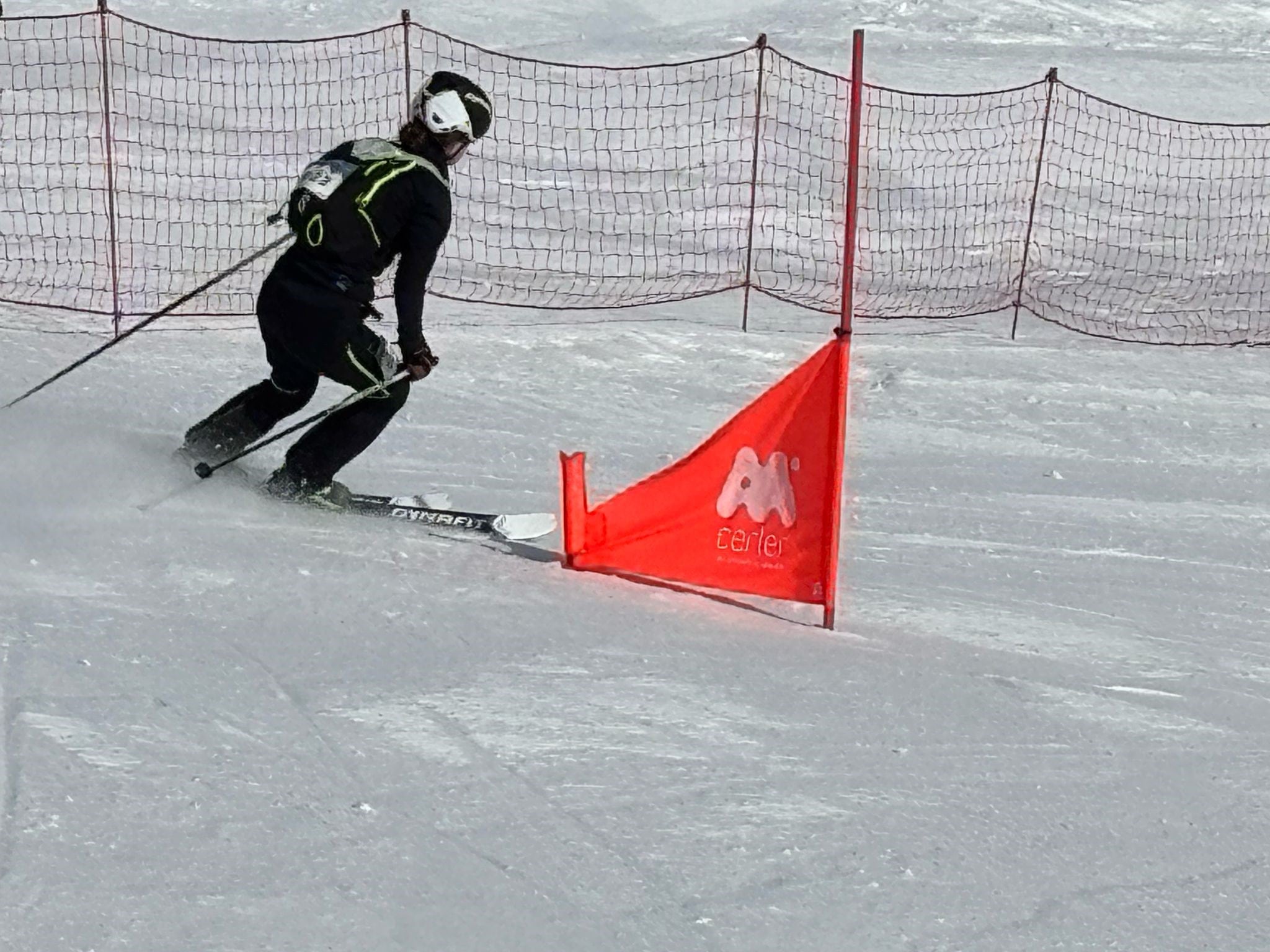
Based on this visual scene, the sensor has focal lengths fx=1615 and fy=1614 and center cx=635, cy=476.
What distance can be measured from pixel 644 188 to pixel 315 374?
7.45 metres

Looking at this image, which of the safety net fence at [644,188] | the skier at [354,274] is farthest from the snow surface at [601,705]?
the safety net fence at [644,188]

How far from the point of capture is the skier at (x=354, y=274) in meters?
5.42

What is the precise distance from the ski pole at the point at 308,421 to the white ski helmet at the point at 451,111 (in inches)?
32.6

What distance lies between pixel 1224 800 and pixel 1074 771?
1.31 ft

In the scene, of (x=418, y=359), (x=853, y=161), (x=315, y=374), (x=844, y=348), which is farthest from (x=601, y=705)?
(x=315, y=374)

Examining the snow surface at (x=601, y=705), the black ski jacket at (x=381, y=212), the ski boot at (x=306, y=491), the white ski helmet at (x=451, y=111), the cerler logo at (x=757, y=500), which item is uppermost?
the white ski helmet at (x=451, y=111)

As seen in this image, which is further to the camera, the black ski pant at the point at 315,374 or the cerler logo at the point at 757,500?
the black ski pant at the point at 315,374

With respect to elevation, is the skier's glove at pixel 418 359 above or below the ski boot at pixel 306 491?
above

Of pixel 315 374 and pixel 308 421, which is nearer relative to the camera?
pixel 308 421

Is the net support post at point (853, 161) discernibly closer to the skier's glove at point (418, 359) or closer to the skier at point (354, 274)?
the skier at point (354, 274)

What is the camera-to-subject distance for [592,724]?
174 inches

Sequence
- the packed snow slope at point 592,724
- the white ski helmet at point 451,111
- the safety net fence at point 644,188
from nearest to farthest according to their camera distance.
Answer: the packed snow slope at point 592,724
the white ski helmet at point 451,111
the safety net fence at point 644,188

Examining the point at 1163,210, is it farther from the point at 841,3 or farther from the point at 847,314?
the point at 847,314

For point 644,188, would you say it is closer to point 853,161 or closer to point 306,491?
point 306,491
